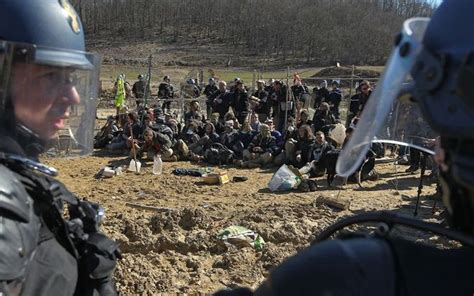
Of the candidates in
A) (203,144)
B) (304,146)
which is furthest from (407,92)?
(203,144)

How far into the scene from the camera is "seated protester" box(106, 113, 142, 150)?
12.9m

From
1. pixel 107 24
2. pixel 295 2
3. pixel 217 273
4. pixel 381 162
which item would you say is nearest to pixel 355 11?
pixel 295 2

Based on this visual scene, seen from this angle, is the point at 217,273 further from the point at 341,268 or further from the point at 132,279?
the point at 341,268

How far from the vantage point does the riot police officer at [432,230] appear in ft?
3.12

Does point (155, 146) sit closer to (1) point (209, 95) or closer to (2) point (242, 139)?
(2) point (242, 139)

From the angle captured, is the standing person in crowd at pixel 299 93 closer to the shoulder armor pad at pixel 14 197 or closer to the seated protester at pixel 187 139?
the seated protester at pixel 187 139

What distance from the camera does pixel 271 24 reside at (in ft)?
208

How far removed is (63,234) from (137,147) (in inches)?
435

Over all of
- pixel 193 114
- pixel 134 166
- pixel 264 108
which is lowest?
pixel 134 166

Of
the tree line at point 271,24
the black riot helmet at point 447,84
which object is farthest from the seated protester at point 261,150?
the tree line at point 271,24

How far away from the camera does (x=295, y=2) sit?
73.4m

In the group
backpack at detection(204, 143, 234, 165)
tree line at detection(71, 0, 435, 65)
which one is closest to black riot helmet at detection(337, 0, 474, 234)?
backpack at detection(204, 143, 234, 165)

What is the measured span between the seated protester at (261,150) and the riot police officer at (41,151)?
9.85 meters

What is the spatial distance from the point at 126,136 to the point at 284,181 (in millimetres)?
5057
